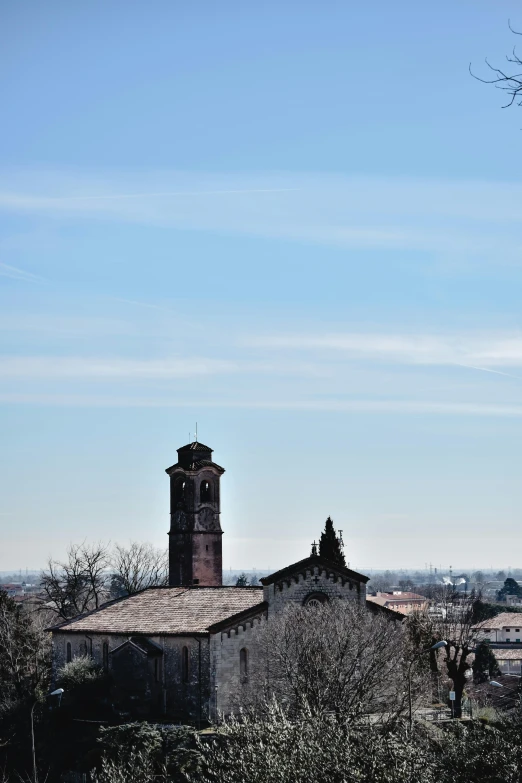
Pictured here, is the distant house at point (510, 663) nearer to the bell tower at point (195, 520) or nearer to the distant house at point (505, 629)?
the distant house at point (505, 629)

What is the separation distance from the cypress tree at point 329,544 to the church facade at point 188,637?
34.9 ft

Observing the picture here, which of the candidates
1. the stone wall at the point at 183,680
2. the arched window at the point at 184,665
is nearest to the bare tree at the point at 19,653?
the stone wall at the point at 183,680

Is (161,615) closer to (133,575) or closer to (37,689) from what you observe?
(37,689)

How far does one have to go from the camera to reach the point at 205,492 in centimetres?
6612

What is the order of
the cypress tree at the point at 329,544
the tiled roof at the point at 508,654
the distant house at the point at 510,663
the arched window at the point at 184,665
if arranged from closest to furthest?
the arched window at the point at 184,665 < the cypress tree at the point at 329,544 < the tiled roof at the point at 508,654 < the distant house at the point at 510,663

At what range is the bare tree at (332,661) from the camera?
45.9 meters

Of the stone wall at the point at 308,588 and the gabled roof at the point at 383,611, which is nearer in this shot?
the stone wall at the point at 308,588

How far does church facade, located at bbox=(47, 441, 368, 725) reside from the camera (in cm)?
5241

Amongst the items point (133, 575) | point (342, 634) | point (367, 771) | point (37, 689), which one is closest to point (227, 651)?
point (342, 634)

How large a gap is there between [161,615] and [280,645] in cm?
990

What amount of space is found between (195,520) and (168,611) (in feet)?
29.3

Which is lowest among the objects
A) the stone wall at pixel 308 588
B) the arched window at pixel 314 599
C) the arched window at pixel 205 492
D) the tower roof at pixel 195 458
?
the arched window at pixel 314 599

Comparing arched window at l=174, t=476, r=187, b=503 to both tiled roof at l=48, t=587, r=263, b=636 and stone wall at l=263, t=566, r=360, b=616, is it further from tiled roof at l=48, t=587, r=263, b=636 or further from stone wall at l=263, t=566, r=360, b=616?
stone wall at l=263, t=566, r=360, b=616

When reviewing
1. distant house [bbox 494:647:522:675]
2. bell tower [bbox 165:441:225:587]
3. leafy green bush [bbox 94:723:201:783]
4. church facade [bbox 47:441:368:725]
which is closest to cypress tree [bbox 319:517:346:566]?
bell tower [bbox 165:441:225:587]
